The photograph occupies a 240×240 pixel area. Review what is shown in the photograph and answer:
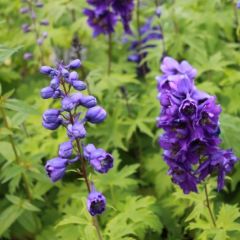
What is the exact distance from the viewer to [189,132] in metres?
3.08

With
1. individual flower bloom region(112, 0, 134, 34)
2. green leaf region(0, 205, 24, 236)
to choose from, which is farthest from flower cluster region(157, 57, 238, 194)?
individual flower bloom region(112, 0, 134, 34)

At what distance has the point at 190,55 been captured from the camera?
17.0 feet

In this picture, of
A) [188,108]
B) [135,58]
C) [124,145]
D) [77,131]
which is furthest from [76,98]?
[135,58]

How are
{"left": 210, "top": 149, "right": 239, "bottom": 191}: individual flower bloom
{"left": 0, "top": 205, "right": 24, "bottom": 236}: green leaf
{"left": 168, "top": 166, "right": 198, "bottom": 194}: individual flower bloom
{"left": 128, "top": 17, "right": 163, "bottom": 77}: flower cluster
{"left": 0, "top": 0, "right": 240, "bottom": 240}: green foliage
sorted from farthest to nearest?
{"left": 128, "top": 17, "right": 163, "bottom": 77}: flower cluster
{"left": 0, "top": 205, "right": 24, "bottom": 236}: green leaf
{"left": 0, "top": 0, "right": 240, "bottom": 240}: green foliage
{"left": 168, "top": 166, "right": 198, "bottom": 194}: individual flower bloom
{"left": 210, "top": 149, "right": 239, "bottom": 191}: individual flower bloom

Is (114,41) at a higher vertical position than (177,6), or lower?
lower

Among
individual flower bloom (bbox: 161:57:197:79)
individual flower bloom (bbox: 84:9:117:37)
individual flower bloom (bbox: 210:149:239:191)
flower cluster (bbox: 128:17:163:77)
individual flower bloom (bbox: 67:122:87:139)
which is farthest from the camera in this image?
flower cluster (bbox: 128:17:163:77)

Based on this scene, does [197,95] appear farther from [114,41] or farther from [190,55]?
[114,41]

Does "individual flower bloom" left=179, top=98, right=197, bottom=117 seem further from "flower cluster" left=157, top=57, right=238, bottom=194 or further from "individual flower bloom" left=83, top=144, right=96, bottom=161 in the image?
"individual flower bloom" left=83, top=144, right=96, bottom=161

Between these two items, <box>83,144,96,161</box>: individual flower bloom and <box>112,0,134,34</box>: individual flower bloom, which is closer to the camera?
<box>83,144,96,161</box>: individual flower bloom

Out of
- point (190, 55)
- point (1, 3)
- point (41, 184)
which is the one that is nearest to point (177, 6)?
point (190, 55)

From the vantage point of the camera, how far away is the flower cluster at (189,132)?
9.86ft

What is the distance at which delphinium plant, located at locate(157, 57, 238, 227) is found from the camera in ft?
9.86

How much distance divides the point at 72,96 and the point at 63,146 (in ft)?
0.87

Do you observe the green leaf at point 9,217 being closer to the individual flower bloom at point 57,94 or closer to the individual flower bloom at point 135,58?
the individual flower bloom at point 57,94
